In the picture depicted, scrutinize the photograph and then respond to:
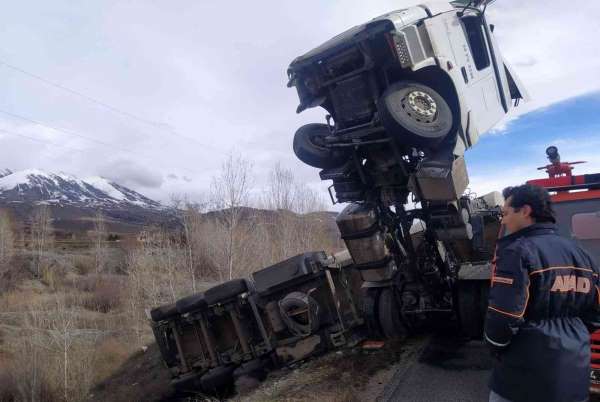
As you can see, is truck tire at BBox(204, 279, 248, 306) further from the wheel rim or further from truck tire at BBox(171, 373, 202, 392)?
the wheel rim

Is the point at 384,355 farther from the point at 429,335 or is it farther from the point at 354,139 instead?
the point at 354,139

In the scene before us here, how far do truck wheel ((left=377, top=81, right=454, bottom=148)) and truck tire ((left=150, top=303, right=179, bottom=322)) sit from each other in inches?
169

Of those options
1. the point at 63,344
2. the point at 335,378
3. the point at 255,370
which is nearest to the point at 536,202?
the point at 335,378

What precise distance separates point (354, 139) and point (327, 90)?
66cm

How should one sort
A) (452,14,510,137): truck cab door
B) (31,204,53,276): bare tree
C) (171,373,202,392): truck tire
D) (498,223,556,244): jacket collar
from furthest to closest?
(31,204,53,276): bare tree, (171,373,202,392): truck tire, (452,14,510,137): truck cab door, (498,223,556,244): jacket collar

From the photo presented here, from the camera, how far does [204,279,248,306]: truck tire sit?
6141 millimetres

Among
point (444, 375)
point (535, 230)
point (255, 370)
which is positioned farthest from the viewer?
point (255, 370)

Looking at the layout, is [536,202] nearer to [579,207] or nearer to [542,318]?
[542,318]

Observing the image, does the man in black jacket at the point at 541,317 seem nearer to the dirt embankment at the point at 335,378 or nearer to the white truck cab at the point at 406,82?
the white truck cab at the point at 406,82

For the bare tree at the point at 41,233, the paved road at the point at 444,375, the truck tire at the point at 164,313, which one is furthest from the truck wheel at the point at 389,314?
the bare tree at the point at 41,233

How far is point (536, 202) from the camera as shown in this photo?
8.27ft

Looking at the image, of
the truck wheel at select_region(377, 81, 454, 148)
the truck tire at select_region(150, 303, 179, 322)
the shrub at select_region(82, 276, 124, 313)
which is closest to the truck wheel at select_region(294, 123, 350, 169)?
the truck wheel at select_region(377, 81, 454, 148)

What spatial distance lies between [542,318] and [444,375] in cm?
299

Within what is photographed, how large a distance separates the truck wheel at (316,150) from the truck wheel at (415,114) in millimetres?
916
